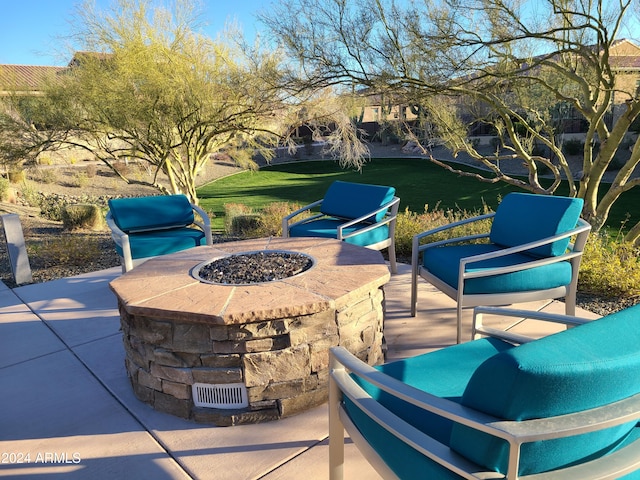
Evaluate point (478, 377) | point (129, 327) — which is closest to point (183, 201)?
point (129, 327)

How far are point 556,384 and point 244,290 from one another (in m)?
1.84

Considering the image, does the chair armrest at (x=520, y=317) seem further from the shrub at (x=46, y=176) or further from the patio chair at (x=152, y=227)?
the shrub at (x=46, y=176)

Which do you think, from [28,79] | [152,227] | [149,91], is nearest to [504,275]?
[152,227]

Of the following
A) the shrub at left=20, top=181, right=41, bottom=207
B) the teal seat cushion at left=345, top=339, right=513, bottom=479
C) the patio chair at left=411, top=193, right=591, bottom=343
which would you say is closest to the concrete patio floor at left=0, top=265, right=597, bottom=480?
the patio chair at left=411, top=193, right=591, bottom=343

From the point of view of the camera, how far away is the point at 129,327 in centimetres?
249

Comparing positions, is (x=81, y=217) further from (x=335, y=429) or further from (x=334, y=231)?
(x=335, y=429)

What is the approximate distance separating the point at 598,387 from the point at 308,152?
29.6 meters

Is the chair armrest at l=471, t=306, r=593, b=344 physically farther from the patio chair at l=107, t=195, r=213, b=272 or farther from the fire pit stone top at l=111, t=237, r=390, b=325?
the patio chair at l=107, t=195, r=213, b=272

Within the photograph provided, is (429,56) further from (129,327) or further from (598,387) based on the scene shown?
(598,387)

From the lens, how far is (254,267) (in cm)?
297

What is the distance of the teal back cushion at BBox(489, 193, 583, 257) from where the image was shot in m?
3.01

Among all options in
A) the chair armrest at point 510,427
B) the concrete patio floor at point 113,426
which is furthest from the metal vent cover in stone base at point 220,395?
the chair armrest at point 510,427

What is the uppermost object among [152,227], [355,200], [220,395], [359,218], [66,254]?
[355,200]

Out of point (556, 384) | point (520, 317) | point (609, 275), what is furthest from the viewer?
point (609, 275)
